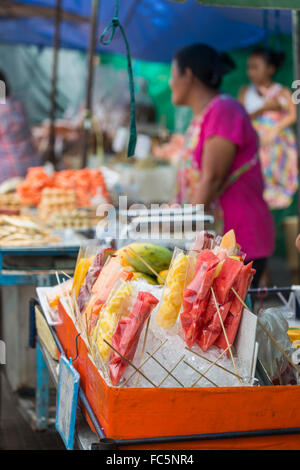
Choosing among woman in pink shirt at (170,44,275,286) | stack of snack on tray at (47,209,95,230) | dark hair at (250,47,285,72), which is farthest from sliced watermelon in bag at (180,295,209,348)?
dark hair at (250,47,285,72)

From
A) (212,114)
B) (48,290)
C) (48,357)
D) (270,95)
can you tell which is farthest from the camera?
(270,95)

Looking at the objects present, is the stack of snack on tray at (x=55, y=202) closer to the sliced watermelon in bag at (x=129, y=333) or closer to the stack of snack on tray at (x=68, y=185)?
the stack of snack on tray at (x=68, y=185)

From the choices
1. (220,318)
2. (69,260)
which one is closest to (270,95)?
(69,260)

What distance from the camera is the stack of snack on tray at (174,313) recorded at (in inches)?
47.4

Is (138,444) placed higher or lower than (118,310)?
lower

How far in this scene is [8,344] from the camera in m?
3.12

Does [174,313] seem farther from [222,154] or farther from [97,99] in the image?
[97,99]

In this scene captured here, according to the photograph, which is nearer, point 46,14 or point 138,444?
point 138,444

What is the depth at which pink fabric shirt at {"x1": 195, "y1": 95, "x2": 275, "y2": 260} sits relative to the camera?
9.56ft

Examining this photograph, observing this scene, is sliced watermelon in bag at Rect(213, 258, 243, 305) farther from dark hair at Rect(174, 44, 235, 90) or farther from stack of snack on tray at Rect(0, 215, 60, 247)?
dark hair at Rect(174, 44, 235, 90)

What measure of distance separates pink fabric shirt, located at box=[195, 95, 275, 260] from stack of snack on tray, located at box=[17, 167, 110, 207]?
112 centimetres

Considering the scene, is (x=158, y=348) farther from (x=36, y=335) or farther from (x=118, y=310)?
(x=36, y=335)

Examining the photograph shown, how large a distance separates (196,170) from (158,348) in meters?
2.02
